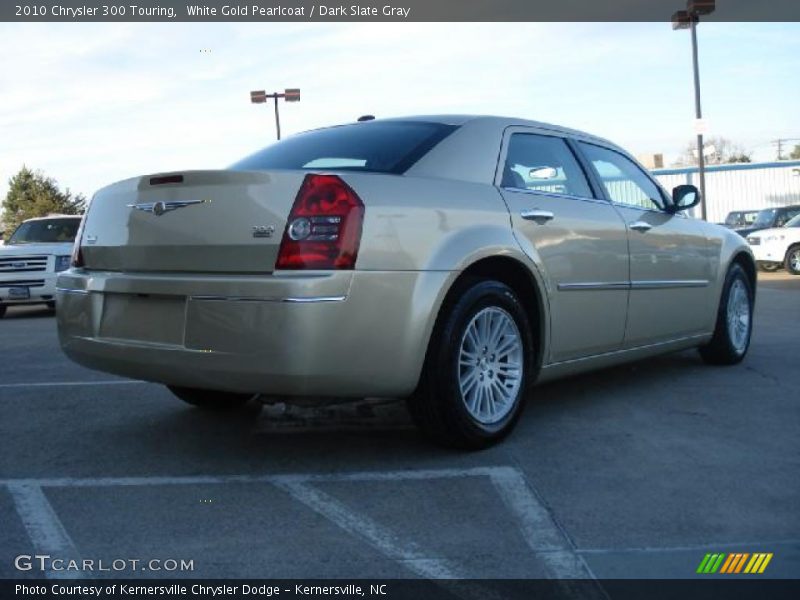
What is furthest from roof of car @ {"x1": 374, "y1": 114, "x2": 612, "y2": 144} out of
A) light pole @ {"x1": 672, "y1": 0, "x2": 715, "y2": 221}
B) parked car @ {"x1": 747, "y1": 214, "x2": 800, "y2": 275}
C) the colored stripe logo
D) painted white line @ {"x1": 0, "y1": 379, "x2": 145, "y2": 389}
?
parked car @ {"x1": 747, "y1": 214, "x2": 800, "y2": 275}

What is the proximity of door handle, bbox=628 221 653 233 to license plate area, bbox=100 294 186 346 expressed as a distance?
279cm

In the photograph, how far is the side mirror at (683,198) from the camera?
18.8ft

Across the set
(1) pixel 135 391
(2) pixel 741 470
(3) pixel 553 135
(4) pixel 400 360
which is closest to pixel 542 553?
(4) pixel 400 360

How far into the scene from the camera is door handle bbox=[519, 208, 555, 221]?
422 centimetres

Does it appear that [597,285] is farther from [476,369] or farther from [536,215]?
[476,369]

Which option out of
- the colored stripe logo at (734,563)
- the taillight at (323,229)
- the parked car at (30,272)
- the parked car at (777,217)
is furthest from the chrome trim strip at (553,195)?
the parked car at (777,217)

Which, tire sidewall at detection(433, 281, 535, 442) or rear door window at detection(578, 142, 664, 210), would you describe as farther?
rear door window at detection(578, 142, 664, 210)

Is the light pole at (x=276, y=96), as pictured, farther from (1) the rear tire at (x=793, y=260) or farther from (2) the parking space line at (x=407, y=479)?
(2) the parking space line at (x=407, y=479)

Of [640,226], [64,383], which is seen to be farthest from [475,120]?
[64,383]

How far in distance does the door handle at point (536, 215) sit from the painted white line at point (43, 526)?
2483 millimetres
